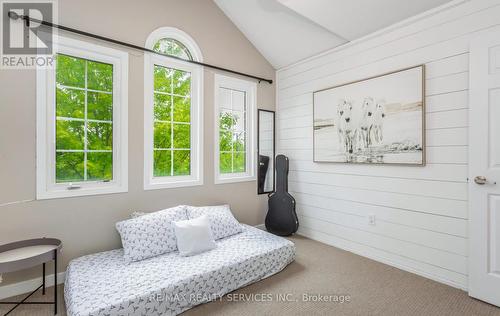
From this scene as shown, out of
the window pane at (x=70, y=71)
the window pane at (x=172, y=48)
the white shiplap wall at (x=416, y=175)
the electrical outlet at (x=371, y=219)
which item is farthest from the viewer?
the window pane at (x=172, y=48)

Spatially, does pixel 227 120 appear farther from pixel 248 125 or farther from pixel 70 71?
pixel 70 71

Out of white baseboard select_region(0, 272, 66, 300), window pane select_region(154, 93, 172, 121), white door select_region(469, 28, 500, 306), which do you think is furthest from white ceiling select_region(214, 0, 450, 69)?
white baseboard select_region(0, 272, 66, 300)

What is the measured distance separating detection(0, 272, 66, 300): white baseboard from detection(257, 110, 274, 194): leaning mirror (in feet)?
8.48

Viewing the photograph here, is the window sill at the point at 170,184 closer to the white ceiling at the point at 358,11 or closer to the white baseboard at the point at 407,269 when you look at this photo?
the white baseboard at the point at 407,269

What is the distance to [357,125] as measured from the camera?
116 inches

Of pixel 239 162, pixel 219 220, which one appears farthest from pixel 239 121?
pixel 219 220

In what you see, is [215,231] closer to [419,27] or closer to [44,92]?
[44,92]

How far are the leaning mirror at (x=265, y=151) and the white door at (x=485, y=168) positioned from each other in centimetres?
244

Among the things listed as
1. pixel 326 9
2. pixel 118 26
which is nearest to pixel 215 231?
pixel 118 26

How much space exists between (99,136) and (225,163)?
1.60 m

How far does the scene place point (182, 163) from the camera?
3.13 m

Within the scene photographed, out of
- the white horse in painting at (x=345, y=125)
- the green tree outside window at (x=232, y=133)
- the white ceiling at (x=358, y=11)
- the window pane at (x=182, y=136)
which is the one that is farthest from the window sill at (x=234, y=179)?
the white ceiling at (x=358, y=11)

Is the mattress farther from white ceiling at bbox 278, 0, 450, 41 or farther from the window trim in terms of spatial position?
white ceiling at bbox 278, 0, 450, 41

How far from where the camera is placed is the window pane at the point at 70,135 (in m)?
2.35
